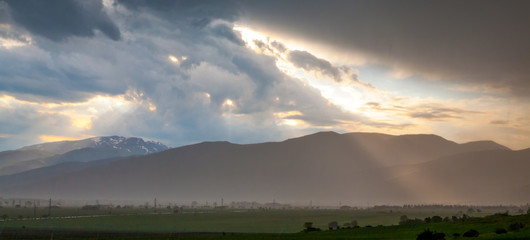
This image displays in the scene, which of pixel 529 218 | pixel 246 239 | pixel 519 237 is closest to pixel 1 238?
pixel 246 239

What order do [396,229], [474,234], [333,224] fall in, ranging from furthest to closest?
1. [333,224]
2. [396,229]
3. [474,234]

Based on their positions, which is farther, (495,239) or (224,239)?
(224,239)

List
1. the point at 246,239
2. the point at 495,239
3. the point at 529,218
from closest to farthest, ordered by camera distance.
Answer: the point at 495,239
the point at 246,239
the point at 529,218

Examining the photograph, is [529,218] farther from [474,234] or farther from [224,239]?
[224,239]

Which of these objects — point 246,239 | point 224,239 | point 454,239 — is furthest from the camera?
point 224,239

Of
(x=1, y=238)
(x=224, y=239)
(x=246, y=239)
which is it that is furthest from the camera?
(x=1, y=238)

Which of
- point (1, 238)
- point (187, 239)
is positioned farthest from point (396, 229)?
point (1, 238)

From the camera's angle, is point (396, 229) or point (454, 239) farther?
point (396, 229)

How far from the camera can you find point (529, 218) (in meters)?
98.1

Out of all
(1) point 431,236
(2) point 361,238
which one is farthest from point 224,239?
(1) point 431,236

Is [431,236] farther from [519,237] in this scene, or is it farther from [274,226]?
[274,226]

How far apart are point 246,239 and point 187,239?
13.4 meters

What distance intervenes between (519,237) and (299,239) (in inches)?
1403

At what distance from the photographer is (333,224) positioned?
180m
